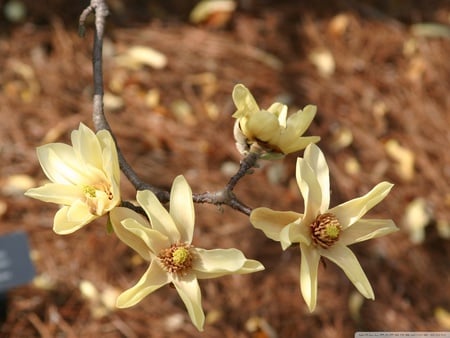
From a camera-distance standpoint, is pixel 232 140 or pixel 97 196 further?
pixel 232 140

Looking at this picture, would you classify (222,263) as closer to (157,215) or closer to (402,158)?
(157,215)

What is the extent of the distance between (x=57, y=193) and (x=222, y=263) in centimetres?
24

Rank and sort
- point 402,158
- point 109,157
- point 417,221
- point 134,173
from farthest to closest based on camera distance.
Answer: point 402,158, point 417,221, point 134,173, point 109,157

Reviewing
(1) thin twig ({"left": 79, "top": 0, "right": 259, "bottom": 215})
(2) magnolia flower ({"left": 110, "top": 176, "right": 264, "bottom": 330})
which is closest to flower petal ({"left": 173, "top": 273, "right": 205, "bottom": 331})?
(2) magnolia flower ({"left": 110, "top": 176, "right": 264, "bottom": 330})

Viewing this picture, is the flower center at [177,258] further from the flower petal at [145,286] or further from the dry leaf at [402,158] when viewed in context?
the dry leaf at [402,158]

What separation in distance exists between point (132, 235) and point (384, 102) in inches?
60.4

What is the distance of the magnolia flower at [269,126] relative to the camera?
0.84 meters

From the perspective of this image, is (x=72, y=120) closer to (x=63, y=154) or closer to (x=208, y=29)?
(x=208, y=29)

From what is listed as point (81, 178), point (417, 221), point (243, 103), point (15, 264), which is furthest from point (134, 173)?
point (417, 221)

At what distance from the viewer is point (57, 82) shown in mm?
2072

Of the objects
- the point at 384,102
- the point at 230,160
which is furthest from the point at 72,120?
the point at 384,102

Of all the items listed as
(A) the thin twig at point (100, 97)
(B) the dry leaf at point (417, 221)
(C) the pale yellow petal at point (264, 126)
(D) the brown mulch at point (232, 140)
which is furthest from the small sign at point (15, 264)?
(B) the dry leaf at point (417, 221)

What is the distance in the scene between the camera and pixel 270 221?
821 millimetres

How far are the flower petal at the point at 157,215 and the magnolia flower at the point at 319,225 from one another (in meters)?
0.11
